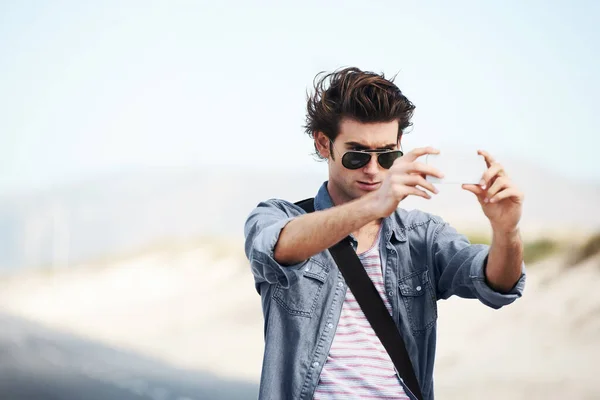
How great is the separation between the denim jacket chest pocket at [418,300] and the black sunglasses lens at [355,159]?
337 mm

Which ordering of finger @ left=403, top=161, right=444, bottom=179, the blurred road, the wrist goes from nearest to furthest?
finger @ left=403, top=161, right=444, bottom=179 → the wrist → the blurred road

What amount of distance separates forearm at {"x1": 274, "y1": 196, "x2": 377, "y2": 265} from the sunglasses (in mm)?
385

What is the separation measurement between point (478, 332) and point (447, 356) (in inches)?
16.4

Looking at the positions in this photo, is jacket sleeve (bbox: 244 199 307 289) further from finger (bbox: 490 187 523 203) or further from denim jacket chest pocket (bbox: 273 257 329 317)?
finger (bbox: 490 187 523 203)

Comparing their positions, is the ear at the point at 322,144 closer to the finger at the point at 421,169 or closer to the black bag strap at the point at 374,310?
the black bag strap at the point at 374,310

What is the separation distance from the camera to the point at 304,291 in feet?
7.53

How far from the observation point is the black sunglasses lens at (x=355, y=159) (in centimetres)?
235

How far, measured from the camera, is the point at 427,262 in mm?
2424

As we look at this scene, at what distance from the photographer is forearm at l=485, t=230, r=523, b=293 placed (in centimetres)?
209

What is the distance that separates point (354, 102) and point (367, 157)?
0.62ft

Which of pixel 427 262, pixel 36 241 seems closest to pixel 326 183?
pixel 427 262

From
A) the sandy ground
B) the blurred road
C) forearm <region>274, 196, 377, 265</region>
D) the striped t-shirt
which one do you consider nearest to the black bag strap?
the striped t-shirt

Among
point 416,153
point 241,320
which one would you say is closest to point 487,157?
point 416,153

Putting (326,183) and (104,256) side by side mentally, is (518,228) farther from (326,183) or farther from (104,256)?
(104,256)
